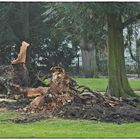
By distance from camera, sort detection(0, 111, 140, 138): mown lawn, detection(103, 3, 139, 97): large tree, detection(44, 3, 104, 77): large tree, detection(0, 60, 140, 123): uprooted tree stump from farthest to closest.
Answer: detection(103, 3, 139, 97): large tree → detection(44, 3, 104, 77): large tree → detection(0, 60, 140, 123): uprooted tree stump → detection(0, 111, 140, 138): mown lawn

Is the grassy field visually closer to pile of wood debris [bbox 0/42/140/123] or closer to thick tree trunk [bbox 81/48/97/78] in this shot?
pile of wood debris [bbox 0/42/140/123]

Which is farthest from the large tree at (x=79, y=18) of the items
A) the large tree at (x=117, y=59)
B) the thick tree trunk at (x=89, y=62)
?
the thick tree trunk at (x=89, y=62)

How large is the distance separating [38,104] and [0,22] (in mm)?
30039

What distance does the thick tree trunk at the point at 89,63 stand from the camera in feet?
136

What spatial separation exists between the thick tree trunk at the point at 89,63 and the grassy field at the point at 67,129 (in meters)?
27.8

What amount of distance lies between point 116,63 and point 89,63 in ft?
64.7

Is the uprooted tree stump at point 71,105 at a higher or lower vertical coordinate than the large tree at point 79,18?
lower

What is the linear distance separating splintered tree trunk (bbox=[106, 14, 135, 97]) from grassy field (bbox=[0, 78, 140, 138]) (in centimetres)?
829

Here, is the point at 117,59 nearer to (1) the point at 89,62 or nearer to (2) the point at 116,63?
(2) the point at 116,63

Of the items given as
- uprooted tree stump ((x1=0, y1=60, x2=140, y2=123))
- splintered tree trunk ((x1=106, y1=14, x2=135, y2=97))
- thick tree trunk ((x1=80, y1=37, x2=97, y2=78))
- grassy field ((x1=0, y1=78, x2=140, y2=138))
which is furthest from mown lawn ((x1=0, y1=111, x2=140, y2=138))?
thick tree trunk ((x1=80, y1=37, x2=97, y2=78))

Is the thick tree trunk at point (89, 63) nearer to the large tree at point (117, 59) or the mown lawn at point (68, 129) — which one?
the large tree at point (117, 59)

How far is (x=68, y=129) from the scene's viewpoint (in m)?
12.1

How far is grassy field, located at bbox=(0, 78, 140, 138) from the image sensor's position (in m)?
11.0

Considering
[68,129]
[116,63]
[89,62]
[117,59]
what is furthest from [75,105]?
[89,62]
